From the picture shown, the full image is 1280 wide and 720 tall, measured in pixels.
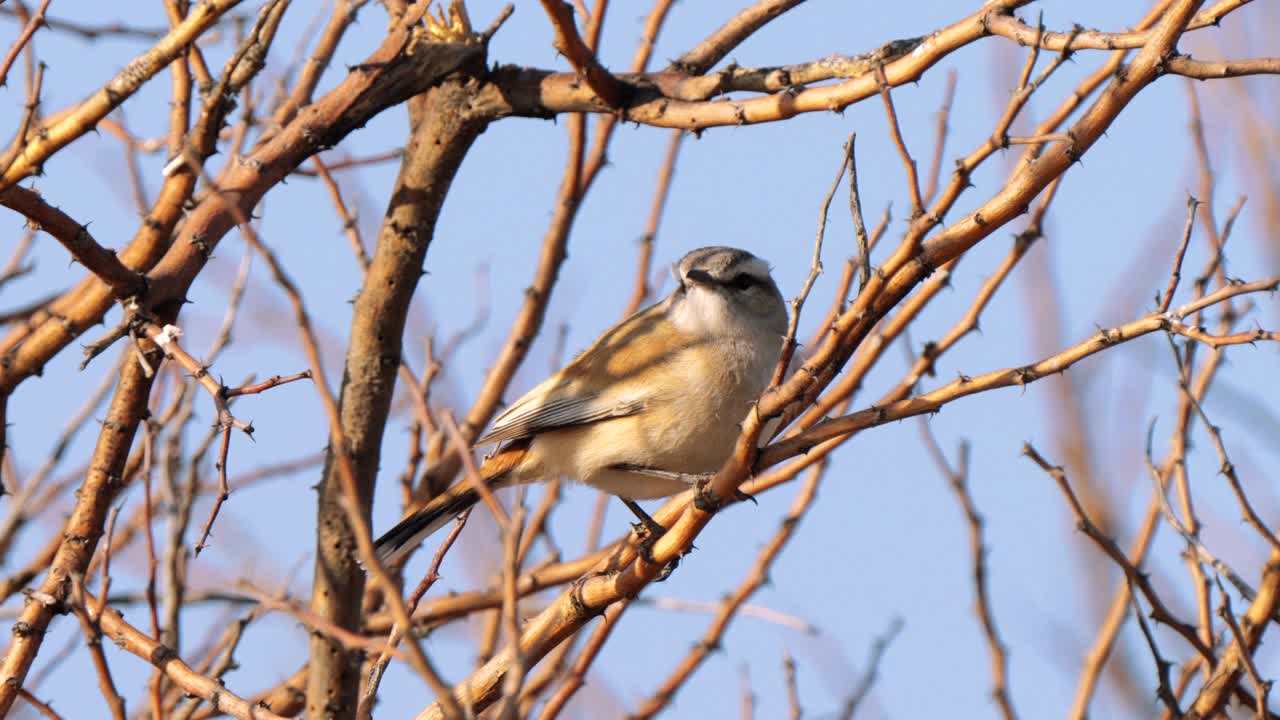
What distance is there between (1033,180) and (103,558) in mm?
→ 2197

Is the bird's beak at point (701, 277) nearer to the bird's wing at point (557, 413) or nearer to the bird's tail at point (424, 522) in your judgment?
the bird's wing at point (557, 413)

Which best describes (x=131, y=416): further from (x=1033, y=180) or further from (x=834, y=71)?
(x=1033, y=180)

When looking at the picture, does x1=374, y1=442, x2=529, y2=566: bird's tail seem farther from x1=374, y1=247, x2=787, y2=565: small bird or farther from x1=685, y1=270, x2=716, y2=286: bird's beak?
x1=685, y1=270, x2=716, y2=286: bird's beak

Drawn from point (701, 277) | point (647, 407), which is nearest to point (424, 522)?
point (647, 407)

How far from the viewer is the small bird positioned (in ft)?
16.3

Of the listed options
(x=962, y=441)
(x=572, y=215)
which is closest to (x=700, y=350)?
(x=572, y=215)

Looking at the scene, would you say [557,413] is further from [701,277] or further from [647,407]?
[701,277]

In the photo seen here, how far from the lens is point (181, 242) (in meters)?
3.80

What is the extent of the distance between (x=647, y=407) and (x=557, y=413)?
0.36 metres

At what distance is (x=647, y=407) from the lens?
5.04 m

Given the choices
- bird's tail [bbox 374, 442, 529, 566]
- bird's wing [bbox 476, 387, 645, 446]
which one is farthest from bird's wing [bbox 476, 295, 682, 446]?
bird's tail [bbox 374, 442, 529, 566]

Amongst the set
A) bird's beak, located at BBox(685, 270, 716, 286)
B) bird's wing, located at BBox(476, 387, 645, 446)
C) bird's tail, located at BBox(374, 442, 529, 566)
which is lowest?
bird's tail, located at BBox(374, 442, 529, 566)

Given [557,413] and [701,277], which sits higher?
[701,277]

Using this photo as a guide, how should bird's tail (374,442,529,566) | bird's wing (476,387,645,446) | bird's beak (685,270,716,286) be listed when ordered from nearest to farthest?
bird's tail (374,442,529,566) → bird's wing (476,387,645,446) → bird's beak (685,270,716,286)
